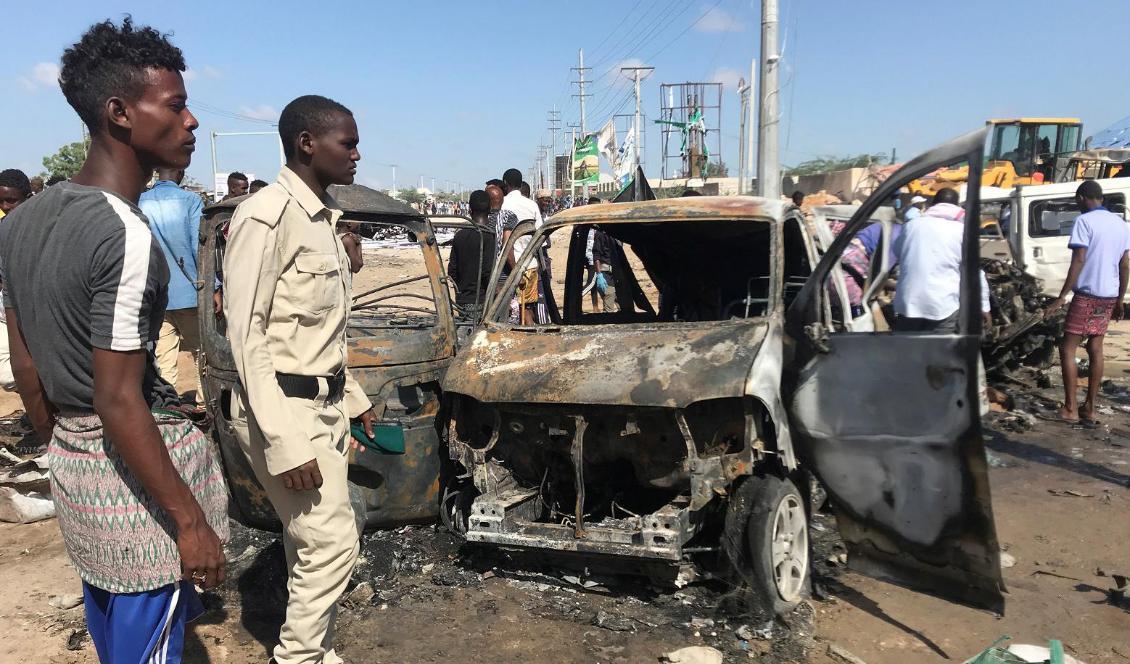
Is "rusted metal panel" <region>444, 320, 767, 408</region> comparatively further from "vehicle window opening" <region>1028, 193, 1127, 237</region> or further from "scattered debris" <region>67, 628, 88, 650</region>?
"vehicle window opening" <region>1028, 193, 1127, 237</region>

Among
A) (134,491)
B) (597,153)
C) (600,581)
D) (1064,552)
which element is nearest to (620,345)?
(600,581)

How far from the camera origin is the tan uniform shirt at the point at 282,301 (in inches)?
92.8

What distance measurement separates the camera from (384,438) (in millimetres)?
3896

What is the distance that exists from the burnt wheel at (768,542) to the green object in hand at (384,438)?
1598 mm

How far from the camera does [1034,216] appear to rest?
10.7 m

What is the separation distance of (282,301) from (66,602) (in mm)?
2507

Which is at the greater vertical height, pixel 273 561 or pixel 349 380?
pixel 349 380

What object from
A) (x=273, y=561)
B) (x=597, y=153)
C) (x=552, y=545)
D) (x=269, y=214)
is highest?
(x=597, y=153)

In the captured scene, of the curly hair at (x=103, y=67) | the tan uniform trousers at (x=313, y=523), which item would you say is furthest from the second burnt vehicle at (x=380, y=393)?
the curly hair at (x=103, y=67)

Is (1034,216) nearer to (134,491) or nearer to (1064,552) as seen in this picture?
(1064,552)

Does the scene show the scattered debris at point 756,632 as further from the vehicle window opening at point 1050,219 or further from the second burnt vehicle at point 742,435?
the vehicle window opening at point 1050,219

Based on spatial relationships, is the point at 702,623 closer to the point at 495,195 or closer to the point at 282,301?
the point at 282,301

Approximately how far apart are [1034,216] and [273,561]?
10456mm

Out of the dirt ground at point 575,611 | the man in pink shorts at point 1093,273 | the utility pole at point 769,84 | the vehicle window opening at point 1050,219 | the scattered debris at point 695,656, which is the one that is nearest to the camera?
the scattered debris at point 695,656
